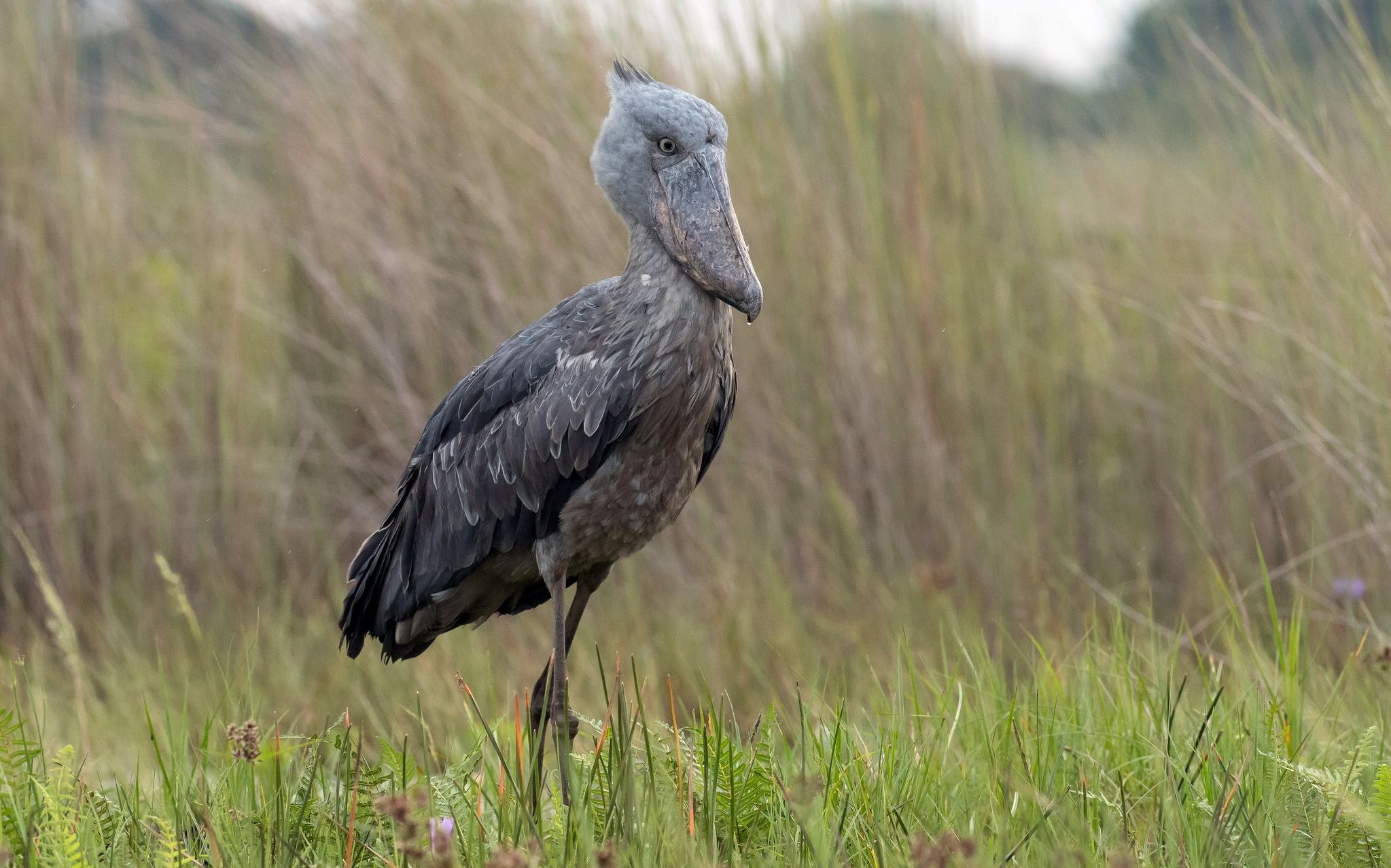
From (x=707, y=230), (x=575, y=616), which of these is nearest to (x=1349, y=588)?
(x=575, y=616)

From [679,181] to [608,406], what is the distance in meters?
0.42

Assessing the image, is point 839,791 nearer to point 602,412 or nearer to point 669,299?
point 602,412

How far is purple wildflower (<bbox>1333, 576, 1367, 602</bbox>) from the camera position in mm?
3510

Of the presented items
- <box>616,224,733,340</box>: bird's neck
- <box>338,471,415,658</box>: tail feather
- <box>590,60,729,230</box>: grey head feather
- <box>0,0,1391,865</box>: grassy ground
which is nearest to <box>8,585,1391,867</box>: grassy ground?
<box>0,0,1391,865</box>: grassy ground

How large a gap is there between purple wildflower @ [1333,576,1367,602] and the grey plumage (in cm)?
169

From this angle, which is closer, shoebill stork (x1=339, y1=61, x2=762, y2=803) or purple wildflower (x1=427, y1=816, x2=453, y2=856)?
purple wildflower (x1=427, y1=816, x2=453, y2=856)

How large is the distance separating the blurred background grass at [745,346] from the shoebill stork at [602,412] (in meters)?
0.89

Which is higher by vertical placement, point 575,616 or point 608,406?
point 608,406

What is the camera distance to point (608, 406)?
2617 millimetres

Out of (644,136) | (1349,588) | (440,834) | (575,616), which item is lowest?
(1349,588)

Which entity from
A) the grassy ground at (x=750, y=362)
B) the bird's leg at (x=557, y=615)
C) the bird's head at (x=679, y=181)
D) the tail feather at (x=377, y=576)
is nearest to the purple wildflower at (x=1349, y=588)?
the grassy ground at (x=750, y=362)

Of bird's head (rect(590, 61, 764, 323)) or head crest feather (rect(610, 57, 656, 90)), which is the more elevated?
head crest feather (rect(610, 57, 656, 90))

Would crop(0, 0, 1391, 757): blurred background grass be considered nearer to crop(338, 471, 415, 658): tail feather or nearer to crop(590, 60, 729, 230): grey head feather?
crop(338, 471, 415, 658): tail feather

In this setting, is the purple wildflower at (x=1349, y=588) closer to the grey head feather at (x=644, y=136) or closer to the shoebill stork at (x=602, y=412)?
the shoebill stork at (x=602, y=412)
